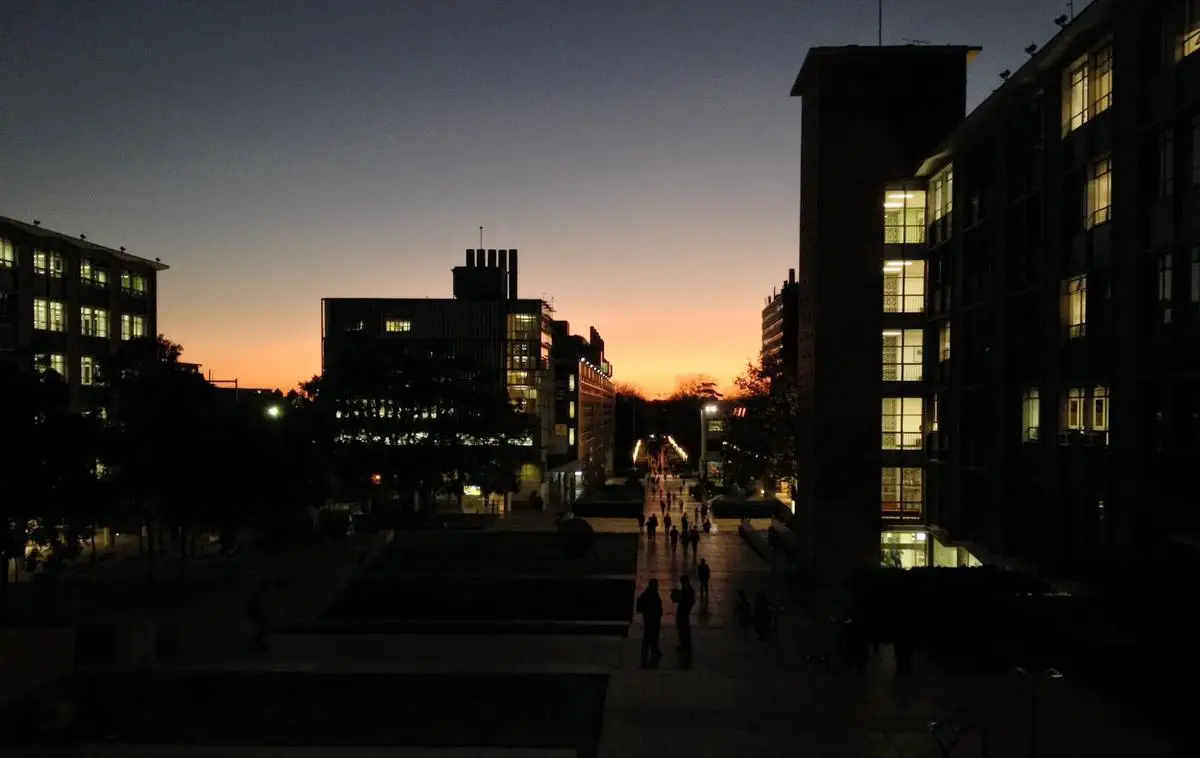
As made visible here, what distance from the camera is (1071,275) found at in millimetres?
20312

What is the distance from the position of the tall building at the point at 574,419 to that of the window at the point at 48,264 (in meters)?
34.5

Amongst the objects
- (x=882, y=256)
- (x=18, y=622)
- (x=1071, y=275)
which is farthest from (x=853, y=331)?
(x=18, y=622)

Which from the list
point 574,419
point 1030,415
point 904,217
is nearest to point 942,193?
point 904,217

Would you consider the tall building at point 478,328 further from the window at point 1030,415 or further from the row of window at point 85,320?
the window at point 1030,415

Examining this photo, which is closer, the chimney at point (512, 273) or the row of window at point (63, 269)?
the row of window at point (63, 269)

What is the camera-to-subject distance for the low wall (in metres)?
13.9

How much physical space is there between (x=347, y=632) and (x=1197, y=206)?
63.4ft

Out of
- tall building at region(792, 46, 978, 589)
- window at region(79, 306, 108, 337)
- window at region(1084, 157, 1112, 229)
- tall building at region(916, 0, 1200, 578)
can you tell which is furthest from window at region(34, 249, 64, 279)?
window at region(1084, 157, 1112, 229)

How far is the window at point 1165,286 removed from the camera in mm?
16641

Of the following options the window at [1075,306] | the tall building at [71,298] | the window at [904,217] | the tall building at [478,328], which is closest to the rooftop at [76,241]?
the tall building at [71,298]

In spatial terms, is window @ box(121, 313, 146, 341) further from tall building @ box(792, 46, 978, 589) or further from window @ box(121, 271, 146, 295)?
tall building @ box(792, 46, 978, 589)

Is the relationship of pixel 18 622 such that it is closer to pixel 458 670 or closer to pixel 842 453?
pixel 458 670

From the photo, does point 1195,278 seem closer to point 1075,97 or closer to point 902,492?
point 1075,97

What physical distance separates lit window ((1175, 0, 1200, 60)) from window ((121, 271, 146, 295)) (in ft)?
180
